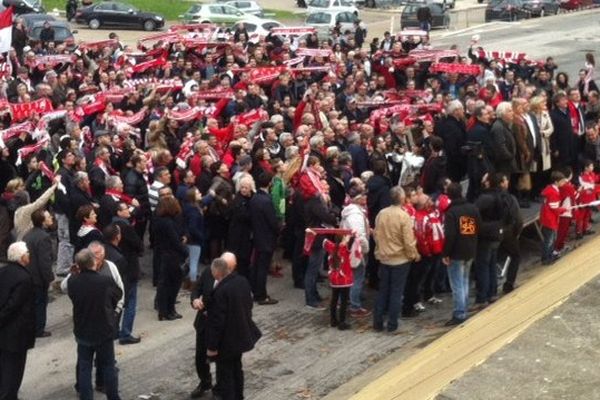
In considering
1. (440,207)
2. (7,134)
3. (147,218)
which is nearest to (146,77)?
(7,134)

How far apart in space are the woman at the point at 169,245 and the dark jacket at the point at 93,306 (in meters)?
2.39

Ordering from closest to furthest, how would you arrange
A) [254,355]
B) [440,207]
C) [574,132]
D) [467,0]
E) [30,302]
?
[30,302] → [254,355] → [440,207] → [574,132] → [467,0]

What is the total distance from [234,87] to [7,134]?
17.4 feet

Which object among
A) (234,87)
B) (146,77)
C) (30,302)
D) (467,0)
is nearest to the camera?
(30,302)

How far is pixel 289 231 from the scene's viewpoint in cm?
1557

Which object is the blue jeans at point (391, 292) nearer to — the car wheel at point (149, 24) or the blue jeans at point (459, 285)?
the blue jeans at point (459, 285)

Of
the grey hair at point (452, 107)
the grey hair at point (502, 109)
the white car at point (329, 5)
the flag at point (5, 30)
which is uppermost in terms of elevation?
the flag at point (5, 30)

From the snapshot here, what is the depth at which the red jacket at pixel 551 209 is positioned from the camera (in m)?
15.6

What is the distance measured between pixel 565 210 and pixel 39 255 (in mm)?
7136

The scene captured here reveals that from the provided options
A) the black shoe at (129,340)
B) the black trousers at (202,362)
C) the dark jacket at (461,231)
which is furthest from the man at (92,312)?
the dark jacket at (461,231)

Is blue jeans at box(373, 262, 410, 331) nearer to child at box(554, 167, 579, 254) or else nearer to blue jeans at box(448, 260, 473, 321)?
blue jeans at box(448, 260, 473, 321)

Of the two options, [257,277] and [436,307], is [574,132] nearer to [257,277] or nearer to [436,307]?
[436,307]

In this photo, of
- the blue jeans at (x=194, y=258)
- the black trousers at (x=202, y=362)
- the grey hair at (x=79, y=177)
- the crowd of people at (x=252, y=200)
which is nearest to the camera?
the crowd of people at (x=252, y=200)

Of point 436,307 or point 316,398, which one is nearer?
point 316,398
